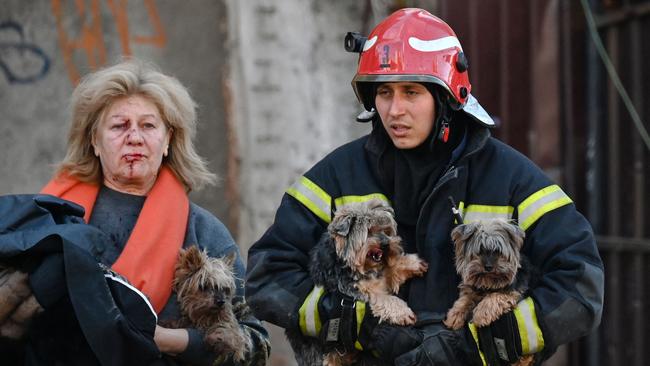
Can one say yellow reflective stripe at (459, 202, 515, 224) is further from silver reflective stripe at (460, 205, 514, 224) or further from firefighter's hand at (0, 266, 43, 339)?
firefighter's hand at (0, 266, 43, 339)

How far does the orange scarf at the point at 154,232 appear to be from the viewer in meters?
4.22

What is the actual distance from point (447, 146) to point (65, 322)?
1586 millimetres

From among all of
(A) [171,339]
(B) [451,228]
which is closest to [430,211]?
(B) [451,228]

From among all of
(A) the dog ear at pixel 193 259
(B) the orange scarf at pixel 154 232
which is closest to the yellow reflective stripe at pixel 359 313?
(A) the dog ear at pixel 193 259

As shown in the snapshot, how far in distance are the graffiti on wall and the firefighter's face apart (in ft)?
13.5

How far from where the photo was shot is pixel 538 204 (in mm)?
3752

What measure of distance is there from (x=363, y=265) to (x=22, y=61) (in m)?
4.62

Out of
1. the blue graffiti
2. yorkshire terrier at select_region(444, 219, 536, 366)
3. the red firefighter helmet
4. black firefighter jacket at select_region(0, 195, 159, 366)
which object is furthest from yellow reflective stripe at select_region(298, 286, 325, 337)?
the blue graffiti

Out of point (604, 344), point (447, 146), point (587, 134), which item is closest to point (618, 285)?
point (604, 344)

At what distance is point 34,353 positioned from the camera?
3.98 meters

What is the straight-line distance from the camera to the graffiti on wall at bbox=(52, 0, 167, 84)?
7652 millimetres

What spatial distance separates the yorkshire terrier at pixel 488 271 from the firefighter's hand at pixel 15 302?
1.51 metres

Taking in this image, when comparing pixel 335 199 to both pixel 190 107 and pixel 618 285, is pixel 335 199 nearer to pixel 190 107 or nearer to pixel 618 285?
pixel 190 107

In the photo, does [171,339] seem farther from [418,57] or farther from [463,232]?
[418,57]
